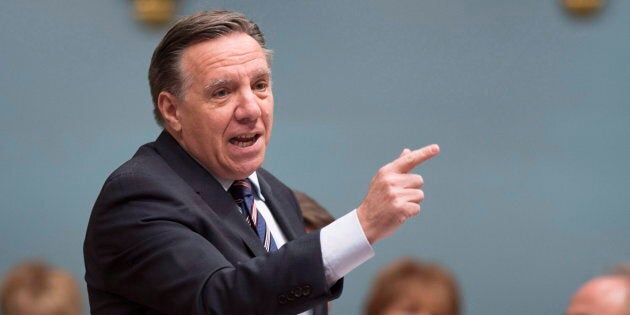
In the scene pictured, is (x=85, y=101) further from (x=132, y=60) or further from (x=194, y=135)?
(x=194, y=135)

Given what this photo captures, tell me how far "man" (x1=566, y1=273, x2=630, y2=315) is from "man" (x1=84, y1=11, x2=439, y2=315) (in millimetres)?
413

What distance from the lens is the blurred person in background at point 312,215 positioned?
3.10 metres

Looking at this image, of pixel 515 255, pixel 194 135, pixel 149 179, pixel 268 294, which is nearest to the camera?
pixel 268 294

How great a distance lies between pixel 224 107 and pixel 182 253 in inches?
13.6

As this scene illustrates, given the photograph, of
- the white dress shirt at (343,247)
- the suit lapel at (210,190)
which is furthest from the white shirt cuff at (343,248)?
the suit lapel at (210,190)

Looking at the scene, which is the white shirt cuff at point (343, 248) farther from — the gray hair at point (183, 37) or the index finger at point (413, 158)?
the gray hair at point (183, 37)

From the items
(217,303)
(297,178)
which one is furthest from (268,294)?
(297,178)

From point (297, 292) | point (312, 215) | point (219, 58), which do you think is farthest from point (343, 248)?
point (312, 215)

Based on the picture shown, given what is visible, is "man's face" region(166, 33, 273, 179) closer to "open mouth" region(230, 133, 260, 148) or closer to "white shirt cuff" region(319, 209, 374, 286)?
"open mouth" region(230, 133, 260, 148)

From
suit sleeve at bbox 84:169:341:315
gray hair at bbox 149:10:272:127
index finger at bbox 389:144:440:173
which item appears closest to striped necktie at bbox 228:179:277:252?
suit sleeve at bbox 84:169:341:315

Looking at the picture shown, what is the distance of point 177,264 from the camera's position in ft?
6.49

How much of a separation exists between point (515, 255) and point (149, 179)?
2.05 metres

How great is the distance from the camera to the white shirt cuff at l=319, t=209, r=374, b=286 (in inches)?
76.0

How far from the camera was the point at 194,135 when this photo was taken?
2.24m
